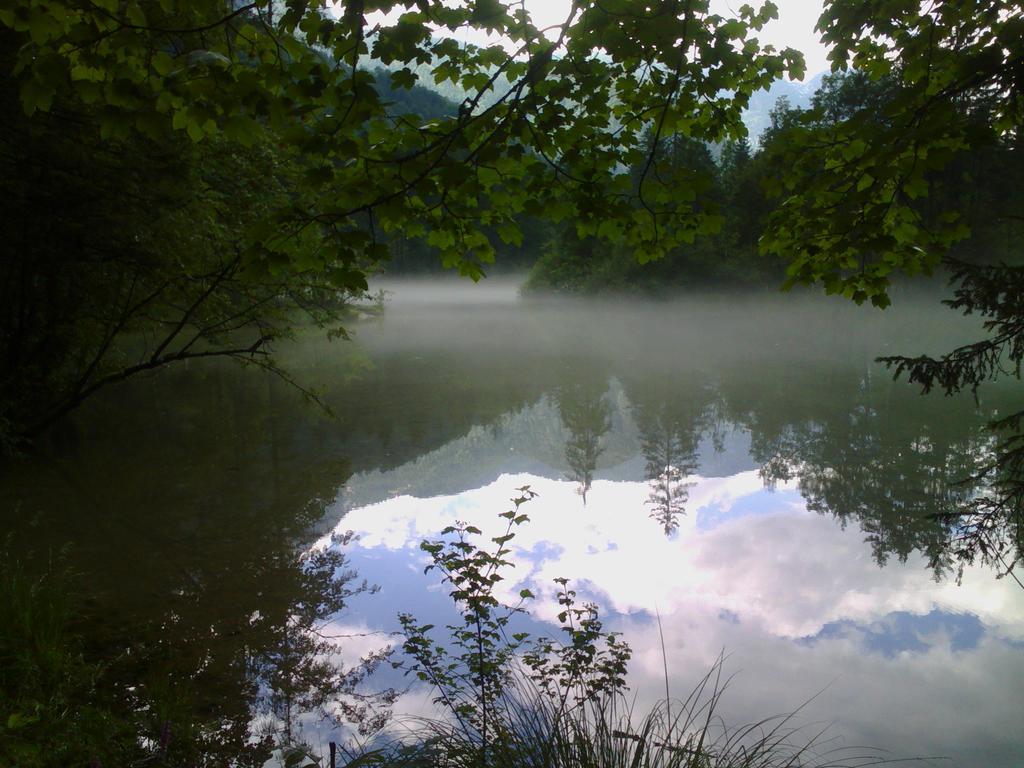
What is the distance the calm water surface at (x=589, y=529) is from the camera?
14.2 feet

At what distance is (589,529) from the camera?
703 cm

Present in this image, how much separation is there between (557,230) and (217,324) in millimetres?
42053

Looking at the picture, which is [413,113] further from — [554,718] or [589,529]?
[589,529]

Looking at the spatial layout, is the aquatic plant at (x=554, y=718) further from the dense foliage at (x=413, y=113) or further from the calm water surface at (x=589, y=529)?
the dense foliage at (x=413, y=113)

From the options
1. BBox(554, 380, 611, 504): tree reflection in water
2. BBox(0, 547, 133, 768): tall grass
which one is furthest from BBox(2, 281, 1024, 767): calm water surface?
BBox(0, 547, 133, 768): tall grass

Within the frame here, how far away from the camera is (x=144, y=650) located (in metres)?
4.30

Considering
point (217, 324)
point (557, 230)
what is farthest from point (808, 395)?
point (557, 230)

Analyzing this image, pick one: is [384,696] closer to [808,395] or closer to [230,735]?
[230,735]

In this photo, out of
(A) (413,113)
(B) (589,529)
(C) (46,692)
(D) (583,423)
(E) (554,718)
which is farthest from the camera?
(D) (583,423)

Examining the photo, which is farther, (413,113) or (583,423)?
(583,423)

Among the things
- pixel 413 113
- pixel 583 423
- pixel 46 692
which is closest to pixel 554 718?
pixel 413 113

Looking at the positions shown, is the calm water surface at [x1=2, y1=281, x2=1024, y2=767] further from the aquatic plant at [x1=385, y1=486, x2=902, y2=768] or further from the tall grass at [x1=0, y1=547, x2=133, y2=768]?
the tall grass at [x1=0, y1=547, x2=133, y2=768]

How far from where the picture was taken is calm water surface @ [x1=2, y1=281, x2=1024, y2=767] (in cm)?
434

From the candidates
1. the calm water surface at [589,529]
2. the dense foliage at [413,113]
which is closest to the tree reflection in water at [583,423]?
the calm water surface at [589,529]
